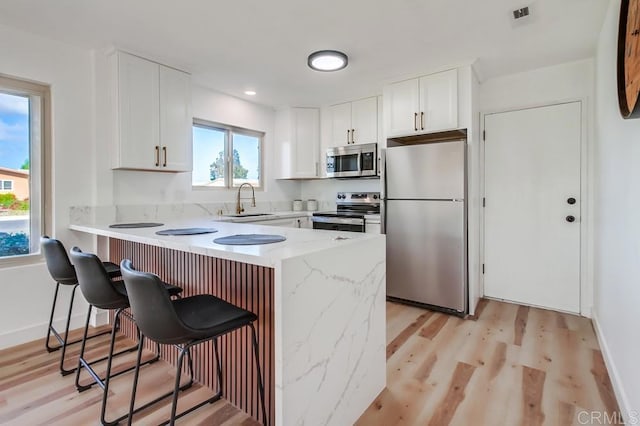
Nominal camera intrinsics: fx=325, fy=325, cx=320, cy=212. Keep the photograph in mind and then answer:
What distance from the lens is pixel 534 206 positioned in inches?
124

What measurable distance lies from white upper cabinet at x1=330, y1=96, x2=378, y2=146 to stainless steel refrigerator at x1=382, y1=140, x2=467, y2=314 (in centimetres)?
76

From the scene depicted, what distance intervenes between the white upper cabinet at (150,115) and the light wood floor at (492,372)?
251cm

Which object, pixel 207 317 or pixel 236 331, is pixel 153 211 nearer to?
pixel 236 331

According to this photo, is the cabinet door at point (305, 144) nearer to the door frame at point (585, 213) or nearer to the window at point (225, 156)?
the window at point (225, 156)

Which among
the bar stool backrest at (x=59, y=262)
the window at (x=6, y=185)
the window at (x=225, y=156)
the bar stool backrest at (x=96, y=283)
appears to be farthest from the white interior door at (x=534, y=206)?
the window at (x=6, y=185)

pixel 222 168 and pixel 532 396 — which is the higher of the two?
pixel 222 168

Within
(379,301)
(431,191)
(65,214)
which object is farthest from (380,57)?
(65,214)

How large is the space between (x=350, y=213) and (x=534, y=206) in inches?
73.8

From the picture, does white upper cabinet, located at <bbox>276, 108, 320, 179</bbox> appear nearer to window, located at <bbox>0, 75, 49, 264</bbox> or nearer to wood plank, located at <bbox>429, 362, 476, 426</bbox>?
window, located at <bbox>0, 75, 49, 264</bbox>

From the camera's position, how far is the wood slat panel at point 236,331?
1545 mm

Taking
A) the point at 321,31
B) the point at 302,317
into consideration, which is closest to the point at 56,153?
the point at 321,31

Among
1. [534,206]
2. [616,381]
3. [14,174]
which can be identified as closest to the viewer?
[616,381]

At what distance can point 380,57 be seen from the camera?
2.83 m

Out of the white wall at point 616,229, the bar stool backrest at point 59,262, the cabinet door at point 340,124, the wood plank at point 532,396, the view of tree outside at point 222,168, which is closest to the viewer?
the white wall at point 616,229
